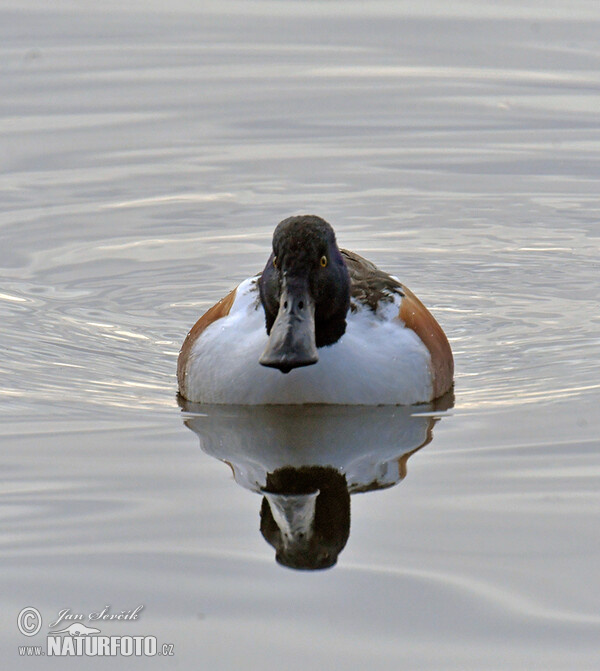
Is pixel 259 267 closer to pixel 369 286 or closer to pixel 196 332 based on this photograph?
pixel 196 332

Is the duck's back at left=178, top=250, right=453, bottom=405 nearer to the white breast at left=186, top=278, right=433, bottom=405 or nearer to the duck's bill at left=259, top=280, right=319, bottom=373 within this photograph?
the white breast at left=186, top=278, right=433, bottom=405

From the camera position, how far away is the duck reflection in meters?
7.21

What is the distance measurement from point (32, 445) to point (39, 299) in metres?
3.15

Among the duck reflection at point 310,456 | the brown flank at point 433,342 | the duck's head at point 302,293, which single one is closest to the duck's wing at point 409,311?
the brown flank at point 433,342

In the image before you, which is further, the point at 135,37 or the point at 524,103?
the point at 135,37

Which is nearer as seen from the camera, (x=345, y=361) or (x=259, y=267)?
(x=345, y=361)

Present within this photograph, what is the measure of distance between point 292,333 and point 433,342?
141 centimetres

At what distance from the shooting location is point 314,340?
847cm

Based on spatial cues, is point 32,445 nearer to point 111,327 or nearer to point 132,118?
point 111,327

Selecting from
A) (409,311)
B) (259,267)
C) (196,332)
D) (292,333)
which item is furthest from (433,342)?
(259,267)

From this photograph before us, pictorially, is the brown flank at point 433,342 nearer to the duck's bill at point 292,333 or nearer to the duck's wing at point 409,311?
the duck's wing at point 409,311

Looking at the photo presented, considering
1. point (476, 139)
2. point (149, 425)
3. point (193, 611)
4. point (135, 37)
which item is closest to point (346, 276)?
point (149, 425)

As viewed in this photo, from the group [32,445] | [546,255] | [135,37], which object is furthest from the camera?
[135,37]

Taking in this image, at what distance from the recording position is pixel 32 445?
8.50m
